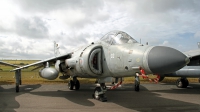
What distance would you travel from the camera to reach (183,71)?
12.1 meters

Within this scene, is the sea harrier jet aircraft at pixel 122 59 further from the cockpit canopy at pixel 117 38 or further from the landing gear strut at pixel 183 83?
the landing gear strut at pixel 183 83

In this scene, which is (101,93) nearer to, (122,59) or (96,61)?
(96,61)

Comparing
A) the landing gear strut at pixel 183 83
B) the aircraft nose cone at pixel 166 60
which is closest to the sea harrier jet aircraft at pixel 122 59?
the aircraft nose cone at pixel 166 60

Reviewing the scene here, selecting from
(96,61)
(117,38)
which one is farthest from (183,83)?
(96,61)

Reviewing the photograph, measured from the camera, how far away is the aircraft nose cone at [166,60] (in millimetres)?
4832

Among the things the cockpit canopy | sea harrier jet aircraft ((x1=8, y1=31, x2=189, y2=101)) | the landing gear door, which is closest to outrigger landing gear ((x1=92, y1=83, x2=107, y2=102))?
sea harrier jet aircraft ((x1=8, y1=31, x2=189, y2=101))

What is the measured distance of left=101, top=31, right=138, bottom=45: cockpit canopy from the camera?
22.6ft

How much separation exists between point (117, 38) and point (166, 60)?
8.69ft

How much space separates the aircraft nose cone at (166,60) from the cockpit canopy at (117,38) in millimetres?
1724

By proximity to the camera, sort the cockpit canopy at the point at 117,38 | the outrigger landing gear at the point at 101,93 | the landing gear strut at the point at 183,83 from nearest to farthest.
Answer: the cockpit canopy at the point at 117,38 → the outrigger landing gear at the point at 101,93 → the landing gear strut at the point at 183,83

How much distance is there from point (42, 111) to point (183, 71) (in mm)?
9590

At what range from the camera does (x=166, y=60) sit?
4.84 meters

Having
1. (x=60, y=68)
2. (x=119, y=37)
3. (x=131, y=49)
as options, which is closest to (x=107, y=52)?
(x=119, y=37)

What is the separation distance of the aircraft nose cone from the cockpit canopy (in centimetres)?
172
